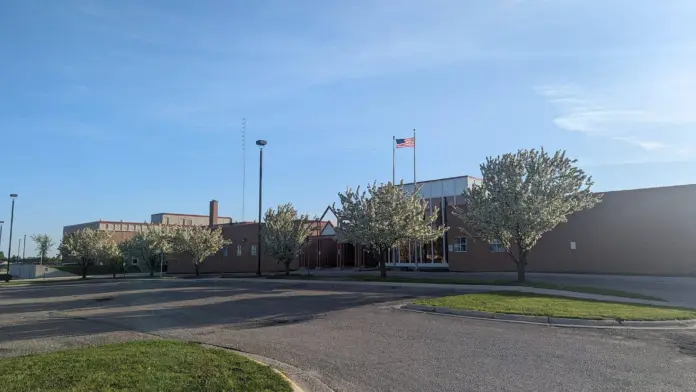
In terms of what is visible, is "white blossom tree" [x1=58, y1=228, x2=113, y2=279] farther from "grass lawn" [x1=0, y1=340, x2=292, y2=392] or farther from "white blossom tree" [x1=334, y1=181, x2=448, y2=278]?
"grass lawn" [x1=0, y1=340, x2=292, y2=392]

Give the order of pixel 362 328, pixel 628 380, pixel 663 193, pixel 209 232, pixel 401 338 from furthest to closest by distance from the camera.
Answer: pixel 209 232, pixel 663 193, pixel 362 328, pixel 401 338, pixel 628 380

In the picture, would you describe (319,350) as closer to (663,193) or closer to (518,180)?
(518,180)

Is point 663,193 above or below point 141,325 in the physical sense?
above

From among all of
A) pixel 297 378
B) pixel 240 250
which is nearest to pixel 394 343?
pixel 297 378

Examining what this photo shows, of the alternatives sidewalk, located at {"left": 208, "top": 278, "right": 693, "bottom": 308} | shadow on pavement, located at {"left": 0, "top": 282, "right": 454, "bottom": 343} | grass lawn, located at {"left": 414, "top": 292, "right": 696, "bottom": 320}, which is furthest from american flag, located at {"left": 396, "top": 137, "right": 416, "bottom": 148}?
grass lawn, located at {"left": 414, "top": 292, "right": 696, "bottom": 320}

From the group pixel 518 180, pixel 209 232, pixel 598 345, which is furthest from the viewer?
pixel 209 232

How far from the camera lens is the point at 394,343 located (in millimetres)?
9859

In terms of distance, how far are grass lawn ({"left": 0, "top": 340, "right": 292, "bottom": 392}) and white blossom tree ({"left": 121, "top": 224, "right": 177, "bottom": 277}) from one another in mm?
36042

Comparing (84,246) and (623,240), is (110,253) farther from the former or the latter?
(623,240)

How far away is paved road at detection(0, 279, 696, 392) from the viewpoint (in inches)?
279

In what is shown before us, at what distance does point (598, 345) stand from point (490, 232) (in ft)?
42.0

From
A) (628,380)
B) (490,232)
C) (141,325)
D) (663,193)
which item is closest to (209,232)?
(490,232)

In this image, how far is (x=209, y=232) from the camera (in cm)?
4209

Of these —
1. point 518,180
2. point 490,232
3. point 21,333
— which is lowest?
point 21,333
